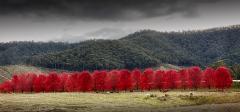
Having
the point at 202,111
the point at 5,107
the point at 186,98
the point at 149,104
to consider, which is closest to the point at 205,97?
the point at 186,98

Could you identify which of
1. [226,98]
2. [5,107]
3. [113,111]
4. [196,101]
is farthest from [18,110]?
[226,98]

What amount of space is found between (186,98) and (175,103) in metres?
14.4

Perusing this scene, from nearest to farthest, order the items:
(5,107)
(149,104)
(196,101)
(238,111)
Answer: (238,111) < (5,107) < (149,104) < (196,101)

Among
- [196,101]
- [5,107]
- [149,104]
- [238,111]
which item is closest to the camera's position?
[238,111]

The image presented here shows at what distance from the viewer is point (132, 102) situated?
128750 millimetres

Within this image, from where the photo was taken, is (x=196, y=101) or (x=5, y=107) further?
(x=196, y=101)

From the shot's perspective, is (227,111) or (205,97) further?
(205,97)

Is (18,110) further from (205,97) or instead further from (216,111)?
(205,97)

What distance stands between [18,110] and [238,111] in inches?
2132

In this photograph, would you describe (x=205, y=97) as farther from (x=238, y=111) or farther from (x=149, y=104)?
(x=238, y=111)

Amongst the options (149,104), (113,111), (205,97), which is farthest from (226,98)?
(113,111)

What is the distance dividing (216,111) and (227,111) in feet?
8.89

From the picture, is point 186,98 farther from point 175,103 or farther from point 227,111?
point 227,111

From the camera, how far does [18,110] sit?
98.8 metres
